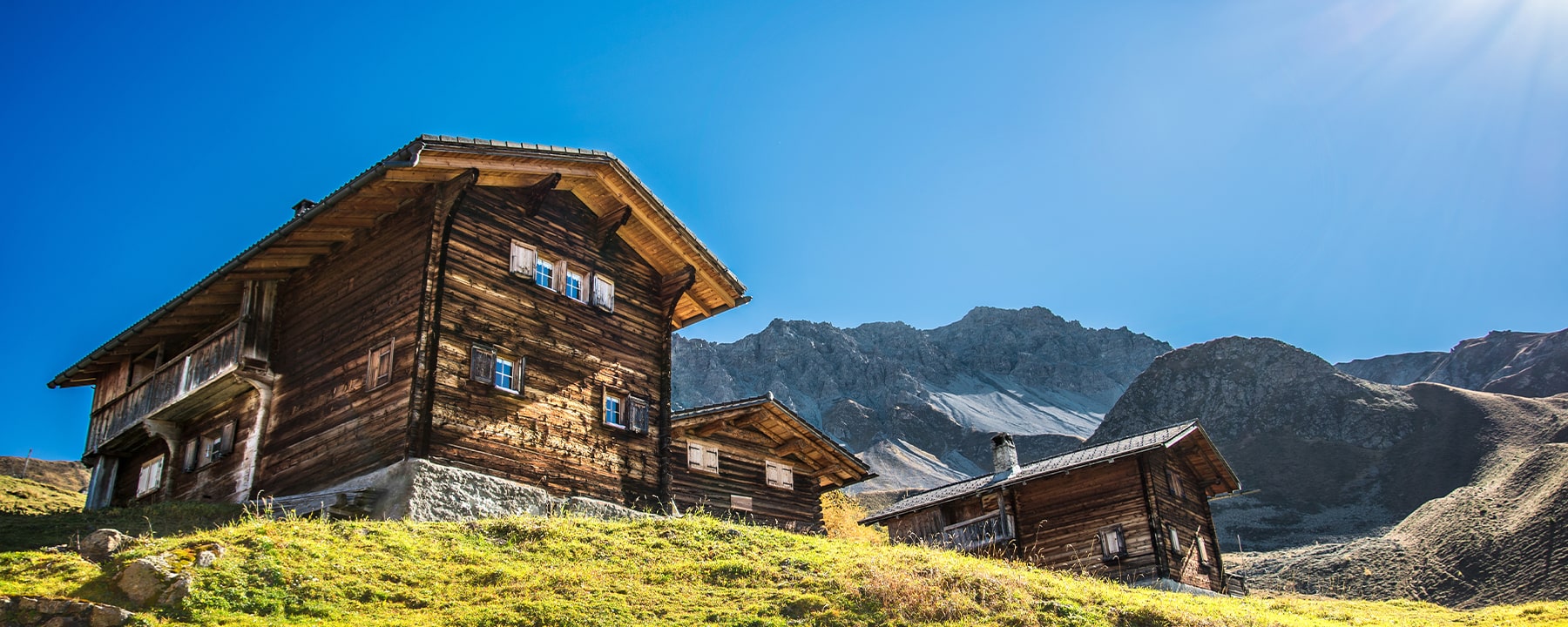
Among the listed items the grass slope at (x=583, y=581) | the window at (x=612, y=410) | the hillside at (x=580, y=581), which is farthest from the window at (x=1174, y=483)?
the window at (x=612, y=410)

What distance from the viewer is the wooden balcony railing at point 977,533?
3156 centimetres

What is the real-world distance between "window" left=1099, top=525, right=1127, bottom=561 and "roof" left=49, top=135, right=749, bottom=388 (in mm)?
13311

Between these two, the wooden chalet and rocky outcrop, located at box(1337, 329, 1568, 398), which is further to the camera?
rocky outcrop, located at box(1337, 329, 1568, 398)

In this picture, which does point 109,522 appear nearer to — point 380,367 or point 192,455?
point 380,367

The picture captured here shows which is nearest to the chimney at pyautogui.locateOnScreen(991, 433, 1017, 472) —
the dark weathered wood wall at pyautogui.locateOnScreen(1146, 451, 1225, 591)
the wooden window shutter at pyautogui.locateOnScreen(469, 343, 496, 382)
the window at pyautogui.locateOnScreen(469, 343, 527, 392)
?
the dark weathered wood wall at pyautogui.locateOnScreen(1146, 451, 1225, 591)

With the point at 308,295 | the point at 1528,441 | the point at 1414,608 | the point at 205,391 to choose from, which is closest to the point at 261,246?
the point at 308,295

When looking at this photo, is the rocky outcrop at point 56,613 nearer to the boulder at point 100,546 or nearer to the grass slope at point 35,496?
the boulder at point 100,546

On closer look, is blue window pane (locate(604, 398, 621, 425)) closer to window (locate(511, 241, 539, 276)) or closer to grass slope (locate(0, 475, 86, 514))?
window (locate(511, 241, 539, 276))

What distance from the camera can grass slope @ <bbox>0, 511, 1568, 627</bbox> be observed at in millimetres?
11125

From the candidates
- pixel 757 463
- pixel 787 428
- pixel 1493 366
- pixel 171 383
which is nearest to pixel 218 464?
pixel 171 383

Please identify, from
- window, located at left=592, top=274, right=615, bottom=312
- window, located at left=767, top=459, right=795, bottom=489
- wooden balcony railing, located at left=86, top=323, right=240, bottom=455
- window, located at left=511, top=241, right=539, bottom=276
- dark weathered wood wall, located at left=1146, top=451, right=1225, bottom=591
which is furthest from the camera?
dark weathered wood wall, located at left=1146, top=451, right=1225, bottom=591

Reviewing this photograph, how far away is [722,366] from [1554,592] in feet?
459

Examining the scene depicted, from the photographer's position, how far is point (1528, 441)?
83438 millimetres

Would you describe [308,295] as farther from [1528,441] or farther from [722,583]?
[1528,441]
